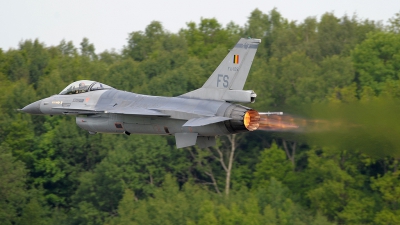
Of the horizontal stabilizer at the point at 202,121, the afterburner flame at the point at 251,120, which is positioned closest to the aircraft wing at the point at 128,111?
the horizontal stabilizer at the point at 202,121

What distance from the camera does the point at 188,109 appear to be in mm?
25391

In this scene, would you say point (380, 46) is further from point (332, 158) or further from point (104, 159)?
point (104, 159)

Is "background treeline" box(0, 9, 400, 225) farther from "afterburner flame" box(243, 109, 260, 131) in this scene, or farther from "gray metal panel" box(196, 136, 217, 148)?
"afterburner flame" box(243, 109, 260, 131)

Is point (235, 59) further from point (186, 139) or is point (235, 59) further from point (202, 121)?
point (186, 139)

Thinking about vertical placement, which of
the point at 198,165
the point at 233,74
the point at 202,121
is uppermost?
the point at 233,74

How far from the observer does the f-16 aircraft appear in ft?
81.3

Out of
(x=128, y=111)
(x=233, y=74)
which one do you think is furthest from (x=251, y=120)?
(x=128, y=111)

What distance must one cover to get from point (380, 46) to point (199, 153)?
48.4 ft

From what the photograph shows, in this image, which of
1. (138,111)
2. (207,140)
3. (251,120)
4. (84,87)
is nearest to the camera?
(251,120)

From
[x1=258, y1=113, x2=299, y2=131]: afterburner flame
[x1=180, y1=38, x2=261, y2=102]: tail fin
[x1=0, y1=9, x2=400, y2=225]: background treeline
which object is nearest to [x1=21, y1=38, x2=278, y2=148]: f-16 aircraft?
[x1=180, y1=38, x2=261, y2=102]: tail fin

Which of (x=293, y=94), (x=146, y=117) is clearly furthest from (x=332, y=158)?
(x=146, y=117)

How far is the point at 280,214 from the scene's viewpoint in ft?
159

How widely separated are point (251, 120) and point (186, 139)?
194 centimetres

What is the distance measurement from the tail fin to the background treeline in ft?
67.5
